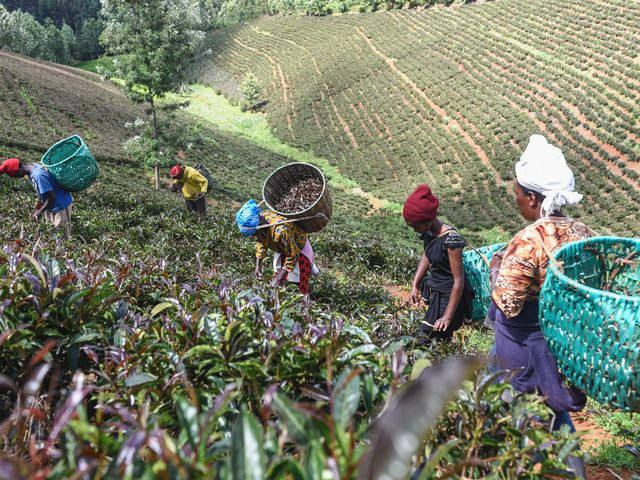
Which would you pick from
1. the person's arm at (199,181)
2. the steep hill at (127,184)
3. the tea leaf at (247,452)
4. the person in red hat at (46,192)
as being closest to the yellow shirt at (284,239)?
the steep hill at (127,184)

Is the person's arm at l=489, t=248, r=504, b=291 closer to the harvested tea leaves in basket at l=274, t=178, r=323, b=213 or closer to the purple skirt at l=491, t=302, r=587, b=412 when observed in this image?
the purple skirt at l=491, t=302, r=587, b=412

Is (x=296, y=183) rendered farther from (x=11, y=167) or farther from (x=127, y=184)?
(x=127, y=184)

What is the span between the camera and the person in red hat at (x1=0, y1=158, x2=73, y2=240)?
204 inches

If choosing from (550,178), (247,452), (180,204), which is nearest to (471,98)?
(180,204)

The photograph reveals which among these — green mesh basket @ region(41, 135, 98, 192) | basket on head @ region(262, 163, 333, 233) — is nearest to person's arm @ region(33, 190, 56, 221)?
green mesh basket @ region(41, 135, 98, 192)

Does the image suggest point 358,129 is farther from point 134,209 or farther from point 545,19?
point 134,209

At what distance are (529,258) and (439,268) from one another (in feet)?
4.22

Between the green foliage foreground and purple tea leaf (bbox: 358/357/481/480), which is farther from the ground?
purple tea leaf (bbox: 358/357/481/480)

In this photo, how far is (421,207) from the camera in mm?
3309

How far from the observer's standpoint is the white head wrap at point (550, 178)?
2.30m

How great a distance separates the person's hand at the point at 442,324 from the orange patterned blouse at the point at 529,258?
43.2 inches

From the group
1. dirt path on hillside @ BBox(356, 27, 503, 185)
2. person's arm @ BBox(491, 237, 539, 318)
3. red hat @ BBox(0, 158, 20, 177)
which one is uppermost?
person's arm @ BBox(491, 237, 539, 318)

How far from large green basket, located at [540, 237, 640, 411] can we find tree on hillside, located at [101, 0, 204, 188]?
14.4 meters

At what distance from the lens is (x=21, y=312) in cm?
175
